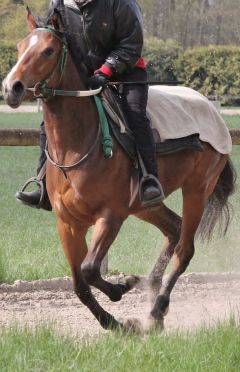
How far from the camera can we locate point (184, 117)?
7.42m

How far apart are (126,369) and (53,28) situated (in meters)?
2.49

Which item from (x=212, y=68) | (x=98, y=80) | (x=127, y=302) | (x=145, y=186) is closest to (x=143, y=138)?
(x=145, y=186)

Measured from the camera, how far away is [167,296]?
7.18 meters

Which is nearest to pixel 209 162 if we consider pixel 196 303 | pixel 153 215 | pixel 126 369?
pixel 153 215

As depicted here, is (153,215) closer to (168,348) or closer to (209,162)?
(209,162)

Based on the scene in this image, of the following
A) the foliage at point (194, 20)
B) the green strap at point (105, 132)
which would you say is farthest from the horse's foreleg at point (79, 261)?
the foliage at point (194, 20)

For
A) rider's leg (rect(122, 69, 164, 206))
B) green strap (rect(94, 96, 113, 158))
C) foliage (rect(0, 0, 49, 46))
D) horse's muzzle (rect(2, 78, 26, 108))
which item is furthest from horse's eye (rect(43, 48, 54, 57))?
foliage (rect(0, 0, 49, 46))

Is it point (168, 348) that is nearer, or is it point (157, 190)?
point (168, 348)

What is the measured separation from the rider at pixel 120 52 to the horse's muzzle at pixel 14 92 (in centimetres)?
69

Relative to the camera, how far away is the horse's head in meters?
5.75

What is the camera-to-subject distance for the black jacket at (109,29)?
249 inches

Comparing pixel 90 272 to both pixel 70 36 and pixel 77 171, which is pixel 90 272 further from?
pixel 70 36

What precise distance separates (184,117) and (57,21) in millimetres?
1668

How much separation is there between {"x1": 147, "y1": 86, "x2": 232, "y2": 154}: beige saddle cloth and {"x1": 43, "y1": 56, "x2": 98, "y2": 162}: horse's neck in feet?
2.76
